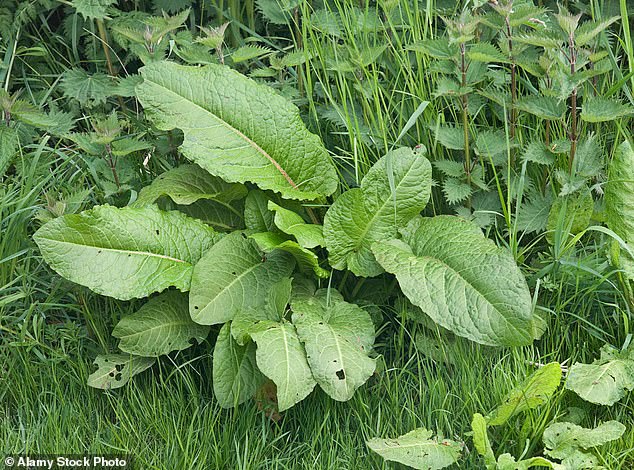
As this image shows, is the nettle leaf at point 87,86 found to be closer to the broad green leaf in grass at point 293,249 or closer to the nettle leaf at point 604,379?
the broad green leaf in grass at point 293,249

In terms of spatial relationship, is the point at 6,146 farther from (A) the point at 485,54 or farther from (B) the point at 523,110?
(B) the point at 523,110

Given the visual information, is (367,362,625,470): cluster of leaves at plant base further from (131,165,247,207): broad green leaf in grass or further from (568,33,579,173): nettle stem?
(131,165,247,207): broad green leaf in grass

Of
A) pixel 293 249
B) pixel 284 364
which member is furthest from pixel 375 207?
pixel 284 364

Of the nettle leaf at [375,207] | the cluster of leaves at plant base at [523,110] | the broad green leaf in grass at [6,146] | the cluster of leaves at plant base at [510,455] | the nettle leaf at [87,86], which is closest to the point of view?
the cluster of leaves at plant base at [510,455]

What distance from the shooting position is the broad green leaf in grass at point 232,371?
2.50 meters

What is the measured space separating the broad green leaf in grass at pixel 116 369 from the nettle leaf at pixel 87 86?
1.23m

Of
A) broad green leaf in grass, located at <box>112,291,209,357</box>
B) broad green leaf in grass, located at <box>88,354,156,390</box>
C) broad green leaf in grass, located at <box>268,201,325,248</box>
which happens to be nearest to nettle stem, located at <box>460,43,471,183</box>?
broad green leaf in grass, located at <box>268,201,325,248</box>

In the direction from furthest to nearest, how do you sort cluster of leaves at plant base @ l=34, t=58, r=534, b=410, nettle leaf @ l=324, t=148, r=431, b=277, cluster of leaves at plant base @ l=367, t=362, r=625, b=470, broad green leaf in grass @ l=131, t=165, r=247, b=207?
1. broad green leaf in grass @ l=131, t=165, r=247, b=207
2. nettle leaf @ l=324, t=148, r=431, b=277
3. cluster of leaves at plant base @ l=34, t=58, r=534, b=410
4. cluster of leaves at plant base @ l=367, t=362, r=625, b=470

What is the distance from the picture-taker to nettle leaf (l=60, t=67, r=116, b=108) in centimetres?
349

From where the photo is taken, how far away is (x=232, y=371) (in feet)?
8.30

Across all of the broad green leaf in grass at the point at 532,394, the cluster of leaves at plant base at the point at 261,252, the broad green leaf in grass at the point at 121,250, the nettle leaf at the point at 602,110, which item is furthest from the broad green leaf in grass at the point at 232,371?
the nettle leaf at the point at 602,110

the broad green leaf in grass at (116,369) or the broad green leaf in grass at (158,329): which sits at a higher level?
the broad green leaf in grass at (158,329)

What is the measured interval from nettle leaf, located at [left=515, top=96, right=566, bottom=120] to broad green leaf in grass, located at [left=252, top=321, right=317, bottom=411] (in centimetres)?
105

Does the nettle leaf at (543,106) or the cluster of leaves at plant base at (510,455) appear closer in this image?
the cluster of leaves at plant base at (510,455)
